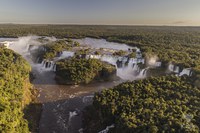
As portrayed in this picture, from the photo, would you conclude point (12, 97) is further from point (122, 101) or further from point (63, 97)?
point (122, 101)

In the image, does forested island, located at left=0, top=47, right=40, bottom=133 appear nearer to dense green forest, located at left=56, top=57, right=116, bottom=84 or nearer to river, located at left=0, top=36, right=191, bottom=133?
river, located at left=0, top=36, right=191, bottom=133

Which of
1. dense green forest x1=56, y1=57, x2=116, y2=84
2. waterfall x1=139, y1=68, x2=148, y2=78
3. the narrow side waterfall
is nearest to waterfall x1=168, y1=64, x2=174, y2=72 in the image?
waterfall x1=139, y1=68, x2=148, y2=78

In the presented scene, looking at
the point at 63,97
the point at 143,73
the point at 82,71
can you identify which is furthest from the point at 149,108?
the point at 143,73

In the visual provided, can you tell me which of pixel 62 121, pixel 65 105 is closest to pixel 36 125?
pixel 62 121

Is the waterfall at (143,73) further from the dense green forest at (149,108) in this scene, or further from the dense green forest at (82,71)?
the dense green forest at (149,108)

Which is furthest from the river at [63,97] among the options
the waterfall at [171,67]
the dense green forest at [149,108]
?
the waterfall at [171,67]
